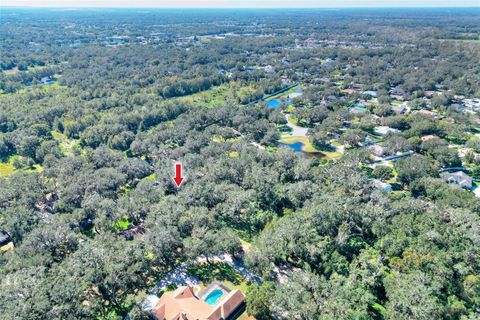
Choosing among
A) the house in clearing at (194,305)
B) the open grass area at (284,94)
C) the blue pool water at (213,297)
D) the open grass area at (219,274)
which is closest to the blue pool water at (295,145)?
the open grass area at (284,94)

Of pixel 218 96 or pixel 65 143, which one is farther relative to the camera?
pixel 218 96

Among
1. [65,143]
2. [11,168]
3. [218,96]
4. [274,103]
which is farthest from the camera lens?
[218,96]

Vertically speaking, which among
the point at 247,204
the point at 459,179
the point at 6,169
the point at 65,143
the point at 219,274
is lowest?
the point at 219,274

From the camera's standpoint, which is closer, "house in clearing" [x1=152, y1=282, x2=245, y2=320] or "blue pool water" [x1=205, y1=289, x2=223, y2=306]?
"house in clearing" [x1=152, y1=282, x2=245, y2=320]

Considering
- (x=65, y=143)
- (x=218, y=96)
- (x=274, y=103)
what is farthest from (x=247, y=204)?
(x=218, y=96)

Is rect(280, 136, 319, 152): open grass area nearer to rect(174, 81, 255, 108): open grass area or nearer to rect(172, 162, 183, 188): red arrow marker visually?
rect(172, 162, 183, 188): red arrow marker

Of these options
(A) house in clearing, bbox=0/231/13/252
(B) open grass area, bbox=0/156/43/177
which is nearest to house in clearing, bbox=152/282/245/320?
(A) house in clearing, bbox=0/231/13/252

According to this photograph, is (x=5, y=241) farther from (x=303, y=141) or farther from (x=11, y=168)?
(x=303, y=141)
